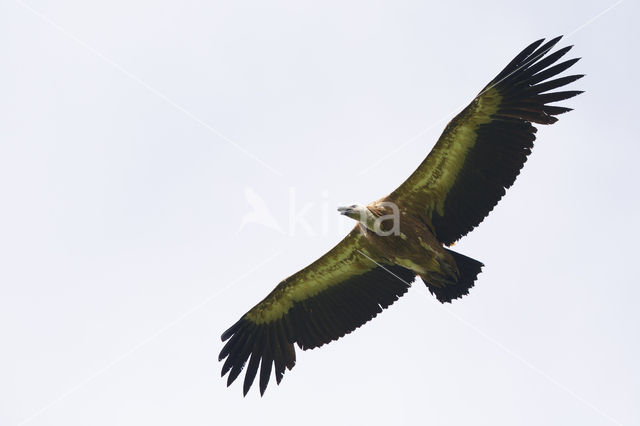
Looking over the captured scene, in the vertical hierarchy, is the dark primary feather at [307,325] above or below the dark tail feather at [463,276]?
above

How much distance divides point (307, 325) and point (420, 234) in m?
2.87

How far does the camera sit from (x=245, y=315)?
55.7 feet

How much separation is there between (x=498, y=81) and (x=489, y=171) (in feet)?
4.59

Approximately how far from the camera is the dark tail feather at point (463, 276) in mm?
15281

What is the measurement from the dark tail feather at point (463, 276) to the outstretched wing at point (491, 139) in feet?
2.37

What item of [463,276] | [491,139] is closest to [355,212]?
[463,276]

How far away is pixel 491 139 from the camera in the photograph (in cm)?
1498

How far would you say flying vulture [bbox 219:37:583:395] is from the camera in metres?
14.8

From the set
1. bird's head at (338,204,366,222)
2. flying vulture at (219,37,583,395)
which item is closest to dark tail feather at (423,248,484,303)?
flying vulture at (219,37,583,395)

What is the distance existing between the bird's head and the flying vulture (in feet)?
0.06

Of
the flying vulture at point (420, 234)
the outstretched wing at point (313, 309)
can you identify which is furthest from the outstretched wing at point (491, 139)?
the outstretched wing at point (313, 309)

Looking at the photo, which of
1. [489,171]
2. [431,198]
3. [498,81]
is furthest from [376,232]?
[498,81]

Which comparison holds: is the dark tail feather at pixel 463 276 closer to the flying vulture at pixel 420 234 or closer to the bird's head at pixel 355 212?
the flying vulture at pixel 420 234

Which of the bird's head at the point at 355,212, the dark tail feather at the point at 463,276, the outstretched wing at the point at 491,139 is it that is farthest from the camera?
the dark tail feather at the point at 463,276
